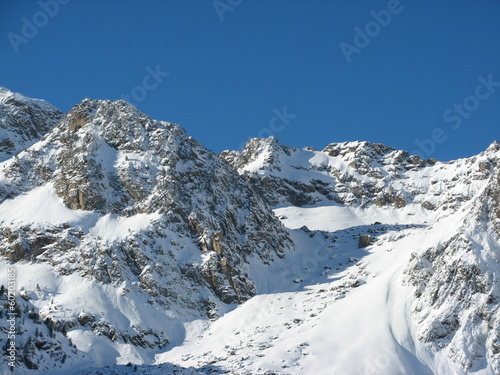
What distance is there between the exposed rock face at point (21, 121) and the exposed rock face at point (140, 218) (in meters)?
27.7

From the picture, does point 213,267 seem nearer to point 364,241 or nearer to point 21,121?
point 364,241

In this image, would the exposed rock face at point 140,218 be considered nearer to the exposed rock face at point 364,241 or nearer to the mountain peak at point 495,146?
the exposed rock face at point 364,241

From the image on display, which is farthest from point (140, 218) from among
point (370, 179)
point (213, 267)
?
point (370, 179)

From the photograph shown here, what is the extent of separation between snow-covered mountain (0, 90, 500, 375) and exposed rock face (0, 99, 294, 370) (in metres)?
0.31

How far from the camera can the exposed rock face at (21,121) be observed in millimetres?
174000

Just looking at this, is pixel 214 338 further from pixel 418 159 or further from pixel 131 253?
pixel 418 159

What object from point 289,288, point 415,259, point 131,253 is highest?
point 131,253

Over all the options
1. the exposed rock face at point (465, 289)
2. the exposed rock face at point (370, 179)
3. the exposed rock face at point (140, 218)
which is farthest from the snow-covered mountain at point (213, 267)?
the exposed rock face at point (370, 179)

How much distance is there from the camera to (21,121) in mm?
183625

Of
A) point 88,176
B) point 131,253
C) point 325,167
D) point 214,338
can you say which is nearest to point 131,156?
point 88,176

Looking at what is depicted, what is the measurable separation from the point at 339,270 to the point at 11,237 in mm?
59975

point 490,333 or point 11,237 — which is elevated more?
point 11,237

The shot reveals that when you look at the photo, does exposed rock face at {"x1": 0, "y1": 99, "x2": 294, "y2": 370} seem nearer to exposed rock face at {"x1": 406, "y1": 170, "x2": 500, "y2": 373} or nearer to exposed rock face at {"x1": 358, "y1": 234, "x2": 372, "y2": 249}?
exposed rock face at {"x1": 358, "y1": 234, "x2": 372, "y2": 249}

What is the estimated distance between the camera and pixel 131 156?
14150 centimetres
